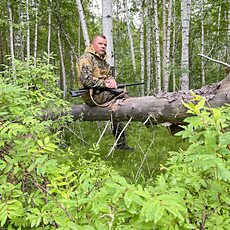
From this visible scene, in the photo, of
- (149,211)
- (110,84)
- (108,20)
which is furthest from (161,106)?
(149,211)

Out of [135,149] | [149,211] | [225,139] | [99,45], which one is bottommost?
[135,149]

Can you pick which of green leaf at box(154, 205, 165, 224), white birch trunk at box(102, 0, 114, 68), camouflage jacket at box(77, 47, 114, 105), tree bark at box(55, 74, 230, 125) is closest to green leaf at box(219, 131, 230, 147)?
green leaf at box(154, 205, 165, 224)

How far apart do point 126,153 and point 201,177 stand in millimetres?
4384

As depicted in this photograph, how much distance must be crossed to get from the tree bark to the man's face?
1.00 metres

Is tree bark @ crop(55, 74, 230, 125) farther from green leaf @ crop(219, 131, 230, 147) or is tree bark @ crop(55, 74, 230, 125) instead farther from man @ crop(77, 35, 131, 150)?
green leaf @ crop(219, 131, 230, 147)

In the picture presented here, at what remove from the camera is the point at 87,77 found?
16.6 feet

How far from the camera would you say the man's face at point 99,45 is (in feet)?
17.2

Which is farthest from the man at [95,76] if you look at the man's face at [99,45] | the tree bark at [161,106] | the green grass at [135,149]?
the green grass at [135,149]

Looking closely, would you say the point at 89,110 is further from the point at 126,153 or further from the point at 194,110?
the point at 194,110

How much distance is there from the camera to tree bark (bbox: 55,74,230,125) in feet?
13.2

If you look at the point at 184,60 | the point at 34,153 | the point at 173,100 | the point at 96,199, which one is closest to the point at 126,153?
the point at 173,100

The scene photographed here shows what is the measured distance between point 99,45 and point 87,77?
2.20 feet

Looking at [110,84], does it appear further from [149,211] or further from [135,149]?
[149,211]

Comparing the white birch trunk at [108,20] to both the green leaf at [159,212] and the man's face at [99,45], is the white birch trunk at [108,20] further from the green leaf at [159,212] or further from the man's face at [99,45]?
the green leaf at [159,212]
